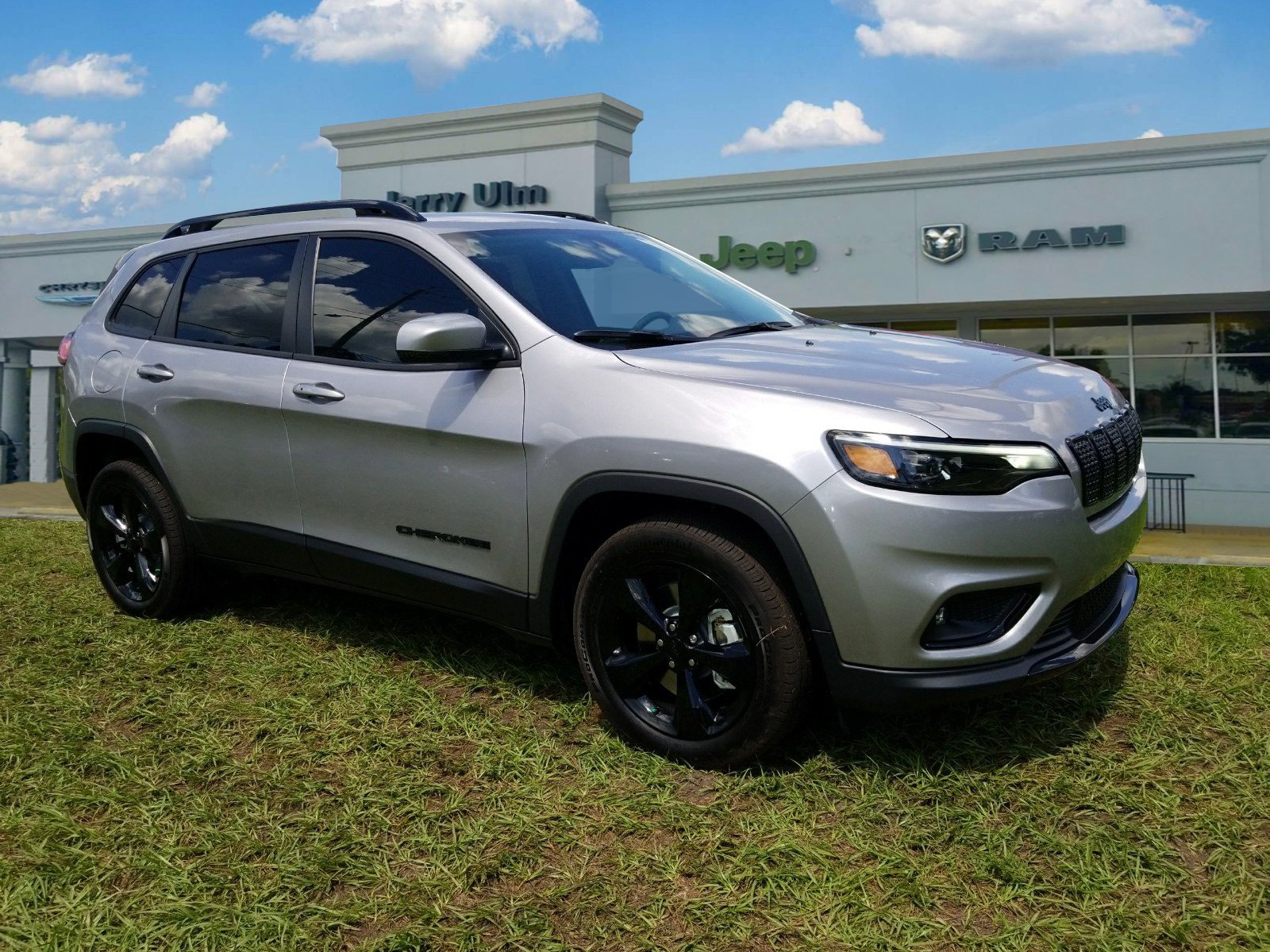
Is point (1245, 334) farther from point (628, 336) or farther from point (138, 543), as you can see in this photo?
point (138, 543)

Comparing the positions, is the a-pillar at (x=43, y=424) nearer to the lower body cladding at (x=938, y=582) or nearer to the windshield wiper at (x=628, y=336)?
the windshield wiper at (x=628, y=336)

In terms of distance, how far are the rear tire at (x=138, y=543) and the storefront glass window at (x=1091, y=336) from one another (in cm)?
2065

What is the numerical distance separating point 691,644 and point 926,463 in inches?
34.9

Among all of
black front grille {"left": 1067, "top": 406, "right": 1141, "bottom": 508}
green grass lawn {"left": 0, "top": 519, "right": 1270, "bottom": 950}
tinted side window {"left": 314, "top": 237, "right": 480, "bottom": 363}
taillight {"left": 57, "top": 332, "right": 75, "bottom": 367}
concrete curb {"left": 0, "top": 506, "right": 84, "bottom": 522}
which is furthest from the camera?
concrete curb {"left": 0, "top": 506, "right": 84, "bottom": 522}

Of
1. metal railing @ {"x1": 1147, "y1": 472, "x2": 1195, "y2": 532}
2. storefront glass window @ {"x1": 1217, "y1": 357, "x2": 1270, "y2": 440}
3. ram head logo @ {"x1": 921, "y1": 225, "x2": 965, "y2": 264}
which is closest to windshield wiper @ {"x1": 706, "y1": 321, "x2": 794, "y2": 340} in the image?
ram head logo @ {"x1": 921, "y1": 225, "x2": 965, "y2": 264}

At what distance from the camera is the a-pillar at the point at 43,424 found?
104ft

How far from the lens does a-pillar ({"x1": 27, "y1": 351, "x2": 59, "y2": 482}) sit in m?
31.8

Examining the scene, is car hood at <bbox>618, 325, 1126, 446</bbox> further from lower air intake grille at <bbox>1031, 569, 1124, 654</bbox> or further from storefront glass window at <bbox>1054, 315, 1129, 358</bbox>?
storefront glass window at <bbox>1054, 315, 1129, 358</bbox>

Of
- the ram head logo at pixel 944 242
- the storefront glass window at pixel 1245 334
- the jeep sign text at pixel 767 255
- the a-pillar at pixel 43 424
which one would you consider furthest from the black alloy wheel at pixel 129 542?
the a-pillar at pixel 43 424

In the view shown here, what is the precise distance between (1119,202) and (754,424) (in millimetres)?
20594

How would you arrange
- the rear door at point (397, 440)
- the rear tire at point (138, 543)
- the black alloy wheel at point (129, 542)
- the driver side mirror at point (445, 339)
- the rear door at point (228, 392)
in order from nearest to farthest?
the driver side mirror at point (445, 339) < the rear door at point (397, 440) < the rear door at point (228, 392) < the rear tire at point (138, 543) < the black alloy wheel at point (129, 542)

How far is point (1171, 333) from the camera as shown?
2241 centimetres

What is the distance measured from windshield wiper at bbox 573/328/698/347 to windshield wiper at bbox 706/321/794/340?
0.17m

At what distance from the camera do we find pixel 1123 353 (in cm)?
2269
